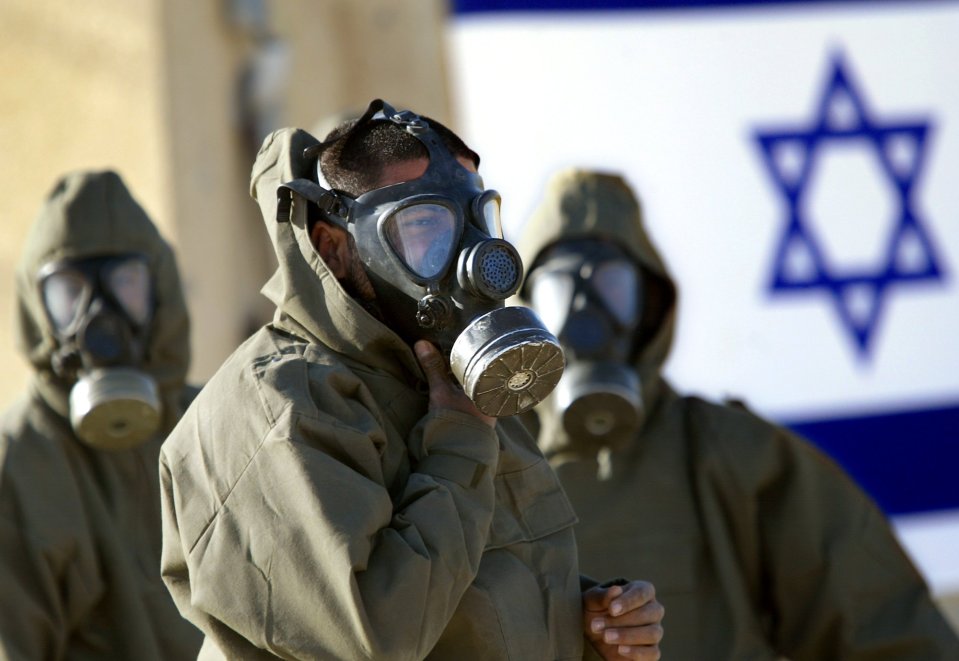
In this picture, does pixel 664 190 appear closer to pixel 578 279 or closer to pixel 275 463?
pixel 578 279

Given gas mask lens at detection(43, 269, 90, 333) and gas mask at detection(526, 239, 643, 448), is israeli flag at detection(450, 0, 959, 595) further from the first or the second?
gas mask lens at detection(43, 269, 90, 333)

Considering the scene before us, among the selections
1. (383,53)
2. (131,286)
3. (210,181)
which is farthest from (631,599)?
(383,53)

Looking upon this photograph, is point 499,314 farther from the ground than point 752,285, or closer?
farther from the ground

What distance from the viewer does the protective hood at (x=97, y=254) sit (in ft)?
14.9

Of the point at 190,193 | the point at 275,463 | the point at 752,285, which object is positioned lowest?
the point at 752,285

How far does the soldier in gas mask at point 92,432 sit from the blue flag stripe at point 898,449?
3.19 m

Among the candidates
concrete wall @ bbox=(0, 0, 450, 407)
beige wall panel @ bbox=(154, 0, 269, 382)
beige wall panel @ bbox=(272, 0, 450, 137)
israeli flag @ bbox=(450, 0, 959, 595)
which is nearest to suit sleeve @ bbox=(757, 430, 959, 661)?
israeli flag @ bbox=(450, 0, 959, 595)

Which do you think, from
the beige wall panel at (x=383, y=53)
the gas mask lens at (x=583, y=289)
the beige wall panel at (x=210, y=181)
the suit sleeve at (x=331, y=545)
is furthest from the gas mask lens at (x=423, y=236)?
the beige wall panel at (x=383, y=53)

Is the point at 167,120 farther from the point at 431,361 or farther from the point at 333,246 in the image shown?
the point at 431,361

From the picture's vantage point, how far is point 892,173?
23.7ft

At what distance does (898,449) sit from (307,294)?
15.2 ft

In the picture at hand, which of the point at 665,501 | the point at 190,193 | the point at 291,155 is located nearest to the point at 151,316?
the point at 665,501

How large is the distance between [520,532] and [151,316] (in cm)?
201

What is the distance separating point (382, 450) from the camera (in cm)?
272
